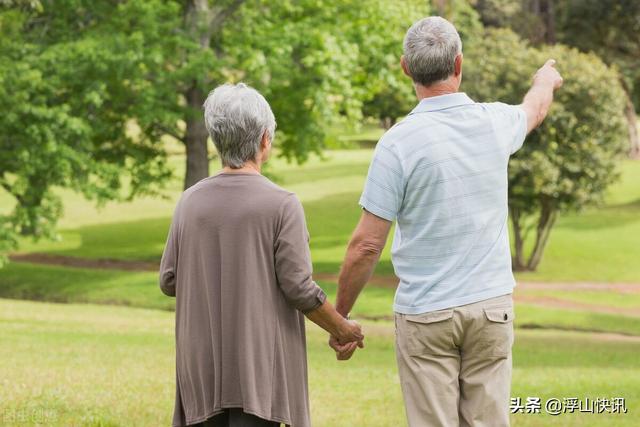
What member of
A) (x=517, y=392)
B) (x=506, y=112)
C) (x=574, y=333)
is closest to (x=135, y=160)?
(x=574, y=333)

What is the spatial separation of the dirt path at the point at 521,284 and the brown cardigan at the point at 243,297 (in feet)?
70.2

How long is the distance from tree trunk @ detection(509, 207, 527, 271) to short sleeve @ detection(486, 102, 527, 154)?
82.1 ft

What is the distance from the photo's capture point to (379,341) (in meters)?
16.6

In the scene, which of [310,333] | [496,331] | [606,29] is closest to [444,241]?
[496,331]

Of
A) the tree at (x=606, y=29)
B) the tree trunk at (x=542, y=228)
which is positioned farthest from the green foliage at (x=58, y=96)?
the tree at (x=606, y=29)

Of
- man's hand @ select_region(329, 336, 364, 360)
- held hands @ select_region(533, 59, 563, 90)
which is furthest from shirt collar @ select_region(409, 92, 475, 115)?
man's hand @ select_region(329, 336, 364, 360)

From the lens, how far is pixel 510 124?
15.2ft

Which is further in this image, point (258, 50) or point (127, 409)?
point (258, 50)

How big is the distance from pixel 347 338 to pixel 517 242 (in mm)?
26895

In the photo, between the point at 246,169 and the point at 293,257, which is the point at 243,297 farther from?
the point at 246,169

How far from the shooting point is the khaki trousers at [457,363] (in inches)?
172

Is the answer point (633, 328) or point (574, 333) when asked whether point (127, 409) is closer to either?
point (574, 333)

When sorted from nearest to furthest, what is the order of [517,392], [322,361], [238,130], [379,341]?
1. [238,130]
2. [517,392]
3. [322,361]
4. [379,341]

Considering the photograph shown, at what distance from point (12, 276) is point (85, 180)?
5964 millimetres
